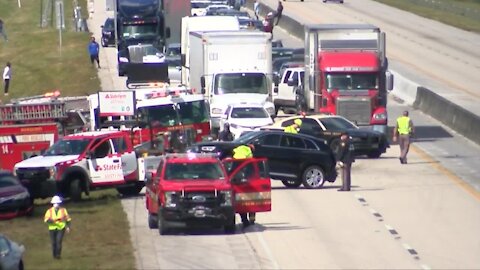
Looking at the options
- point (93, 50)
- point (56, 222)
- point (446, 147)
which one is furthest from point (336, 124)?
point (93, 50)

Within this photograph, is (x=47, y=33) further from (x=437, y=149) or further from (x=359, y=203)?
(x=359, y=203)

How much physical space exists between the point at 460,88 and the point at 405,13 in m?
31.7

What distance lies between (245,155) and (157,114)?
8.84 m

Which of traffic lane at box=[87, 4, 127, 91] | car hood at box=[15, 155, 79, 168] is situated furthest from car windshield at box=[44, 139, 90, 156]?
traffic lane at box=[87, 4, 127, 91]

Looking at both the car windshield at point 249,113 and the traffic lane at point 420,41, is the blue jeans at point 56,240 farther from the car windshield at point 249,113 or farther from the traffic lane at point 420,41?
the traffic lane at point 420,41

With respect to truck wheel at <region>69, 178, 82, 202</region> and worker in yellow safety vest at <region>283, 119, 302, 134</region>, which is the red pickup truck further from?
worker in yellow safety vest at <region>283, 119, 302, 134</region>

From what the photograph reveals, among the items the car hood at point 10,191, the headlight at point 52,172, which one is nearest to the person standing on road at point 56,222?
the car hood at point 10,191

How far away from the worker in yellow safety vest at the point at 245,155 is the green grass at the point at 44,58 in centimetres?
2663

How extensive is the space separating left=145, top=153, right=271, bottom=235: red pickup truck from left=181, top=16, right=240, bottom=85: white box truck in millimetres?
20543

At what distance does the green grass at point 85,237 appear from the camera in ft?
88.2

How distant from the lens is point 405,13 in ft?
300

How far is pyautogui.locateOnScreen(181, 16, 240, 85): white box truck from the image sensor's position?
51.4 m

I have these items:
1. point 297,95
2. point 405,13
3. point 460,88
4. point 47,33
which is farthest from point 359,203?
point 405,13

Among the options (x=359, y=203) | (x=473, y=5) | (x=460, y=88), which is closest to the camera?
(x=359, y=203)
